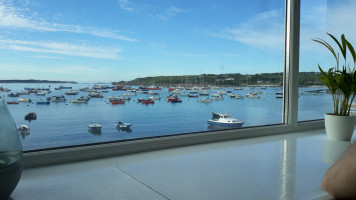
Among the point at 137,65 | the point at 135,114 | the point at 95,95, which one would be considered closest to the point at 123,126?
the point at 135,114

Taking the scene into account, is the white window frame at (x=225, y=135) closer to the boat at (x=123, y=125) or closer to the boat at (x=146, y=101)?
the boat at (x=123, y=125)

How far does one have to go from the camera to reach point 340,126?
2.29 meters

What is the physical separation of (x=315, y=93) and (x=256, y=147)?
127cm

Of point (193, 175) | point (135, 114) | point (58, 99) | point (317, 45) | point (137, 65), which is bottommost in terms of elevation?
point (193, 175)

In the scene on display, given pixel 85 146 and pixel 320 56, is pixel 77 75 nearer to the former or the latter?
pixel 85 146

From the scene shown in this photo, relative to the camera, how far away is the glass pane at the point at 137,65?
1.74m

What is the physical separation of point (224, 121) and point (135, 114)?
0.74 metres

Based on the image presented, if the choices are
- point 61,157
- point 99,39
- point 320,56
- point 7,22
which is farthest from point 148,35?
point 320,56

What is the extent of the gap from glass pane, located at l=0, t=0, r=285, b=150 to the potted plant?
46 cm

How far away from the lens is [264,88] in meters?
2.74

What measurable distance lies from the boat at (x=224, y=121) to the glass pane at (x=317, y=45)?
70cm

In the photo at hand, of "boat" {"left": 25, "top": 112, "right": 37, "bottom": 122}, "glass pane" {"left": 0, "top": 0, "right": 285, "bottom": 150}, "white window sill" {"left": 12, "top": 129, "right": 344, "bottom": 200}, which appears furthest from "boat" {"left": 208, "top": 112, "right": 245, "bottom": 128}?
"boat" {"left": 25, "top": 112, "right": 37, "bottom": 122}

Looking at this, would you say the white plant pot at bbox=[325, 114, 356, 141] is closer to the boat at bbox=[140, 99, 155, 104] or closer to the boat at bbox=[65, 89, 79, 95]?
the boat at bbox=[140, 99, 155, 104]

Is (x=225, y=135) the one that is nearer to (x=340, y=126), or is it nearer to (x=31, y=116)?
(x=340, y=126)
